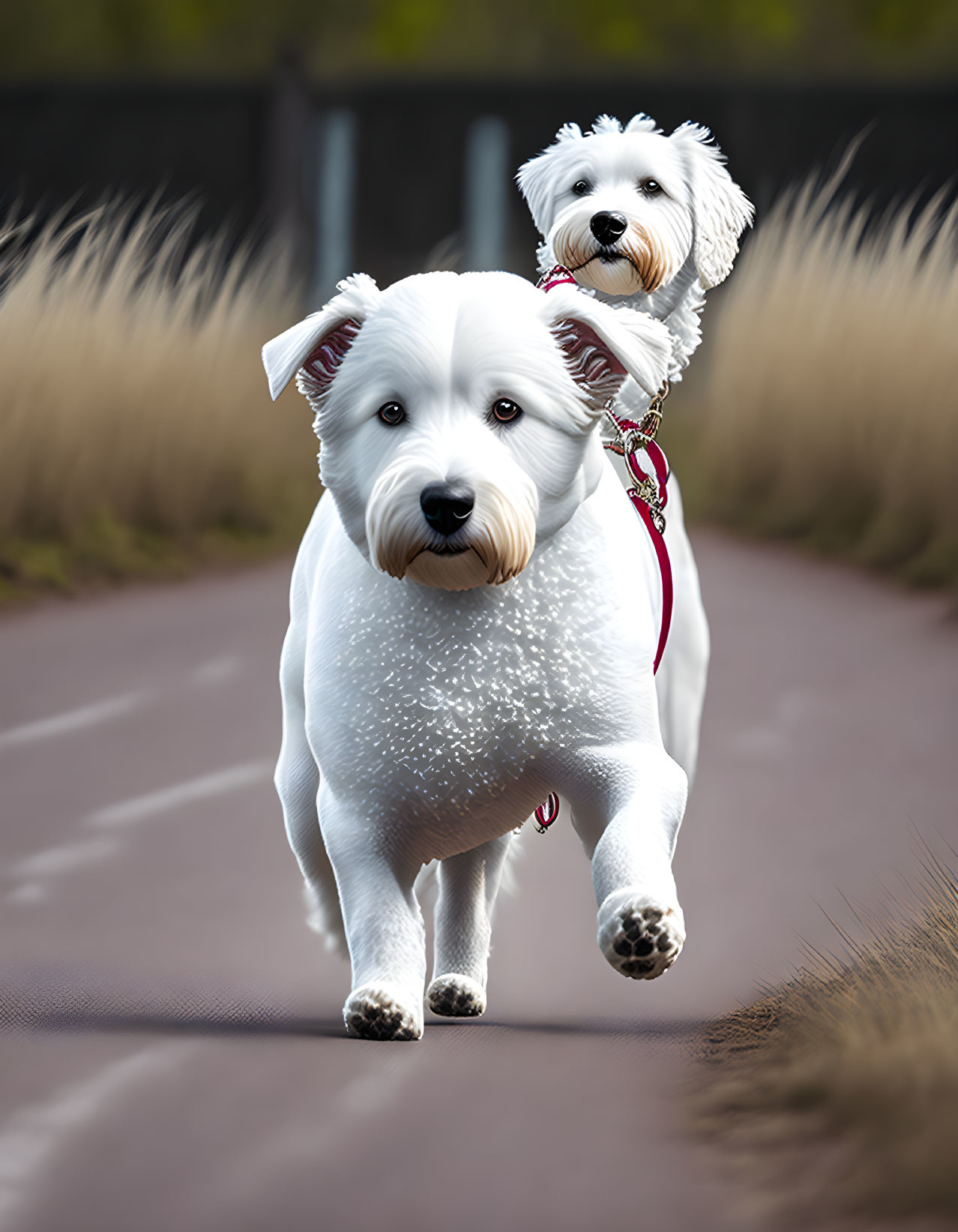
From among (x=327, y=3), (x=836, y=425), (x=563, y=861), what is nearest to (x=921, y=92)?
(x=836, y=425)

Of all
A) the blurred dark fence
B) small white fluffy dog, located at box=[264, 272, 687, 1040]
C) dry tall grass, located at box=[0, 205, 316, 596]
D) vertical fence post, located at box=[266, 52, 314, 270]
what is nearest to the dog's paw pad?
small white fluffy dog, located at box=[264, 272, 687, 1040]

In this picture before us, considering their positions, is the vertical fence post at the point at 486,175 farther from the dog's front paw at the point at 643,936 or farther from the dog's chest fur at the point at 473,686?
the dog's front paw at the point at 643,936

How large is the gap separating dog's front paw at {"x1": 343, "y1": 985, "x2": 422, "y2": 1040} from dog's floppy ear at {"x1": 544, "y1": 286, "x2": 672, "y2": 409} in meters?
1.11

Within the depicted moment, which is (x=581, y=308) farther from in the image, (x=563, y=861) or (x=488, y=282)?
(x=563, y=861)

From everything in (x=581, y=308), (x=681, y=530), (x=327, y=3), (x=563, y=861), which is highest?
(x=327, y=3)

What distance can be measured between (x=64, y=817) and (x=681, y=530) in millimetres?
2201

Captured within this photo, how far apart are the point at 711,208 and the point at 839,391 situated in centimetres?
435

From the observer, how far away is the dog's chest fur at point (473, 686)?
2.88 m

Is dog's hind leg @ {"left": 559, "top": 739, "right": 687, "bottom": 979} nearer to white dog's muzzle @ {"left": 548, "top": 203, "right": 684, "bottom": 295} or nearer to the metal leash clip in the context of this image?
the metal leash clip

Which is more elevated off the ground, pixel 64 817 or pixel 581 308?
pixel 581 308

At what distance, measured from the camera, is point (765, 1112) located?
105 inches

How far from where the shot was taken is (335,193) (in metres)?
13.2

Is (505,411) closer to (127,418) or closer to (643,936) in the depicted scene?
(643,936)

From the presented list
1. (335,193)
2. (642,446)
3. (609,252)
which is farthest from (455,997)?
(335,193)
